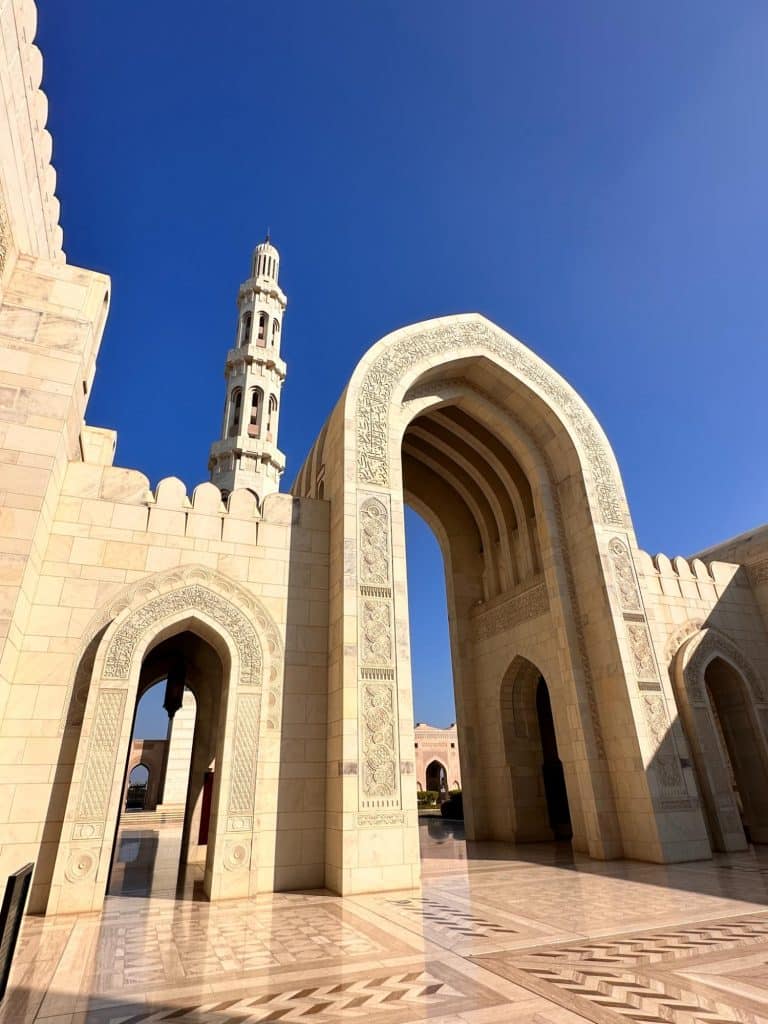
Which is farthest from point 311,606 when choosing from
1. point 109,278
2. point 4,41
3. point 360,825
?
point 4,41

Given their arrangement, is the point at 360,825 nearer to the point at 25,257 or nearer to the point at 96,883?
the point at 96,883

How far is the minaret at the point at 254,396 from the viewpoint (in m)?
20.9

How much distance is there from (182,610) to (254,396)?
15948 millimetres

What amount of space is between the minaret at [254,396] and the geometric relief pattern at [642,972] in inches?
648

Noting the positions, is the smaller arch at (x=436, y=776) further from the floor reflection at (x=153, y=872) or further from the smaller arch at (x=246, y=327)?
the smaller arch at (x=246, y=327)

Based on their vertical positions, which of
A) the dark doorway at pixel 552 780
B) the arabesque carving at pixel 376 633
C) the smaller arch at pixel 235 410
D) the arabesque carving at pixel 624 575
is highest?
the smaller arch at pixel 235 410

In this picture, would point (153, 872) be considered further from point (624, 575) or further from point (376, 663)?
point (624, 575)

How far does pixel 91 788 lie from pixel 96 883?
0.93m

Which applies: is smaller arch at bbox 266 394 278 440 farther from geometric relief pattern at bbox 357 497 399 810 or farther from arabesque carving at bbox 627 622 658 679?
A: arabesque carving at bbox 627 622 658 679

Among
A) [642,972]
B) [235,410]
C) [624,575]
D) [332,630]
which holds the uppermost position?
[235,410]

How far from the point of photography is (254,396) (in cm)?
2228

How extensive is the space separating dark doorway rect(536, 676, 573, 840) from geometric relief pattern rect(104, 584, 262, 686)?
6830mm

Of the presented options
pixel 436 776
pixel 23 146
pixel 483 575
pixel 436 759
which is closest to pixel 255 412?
pixel 483 575

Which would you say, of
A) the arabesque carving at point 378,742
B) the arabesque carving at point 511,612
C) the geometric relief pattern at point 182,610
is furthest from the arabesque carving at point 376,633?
the arabesque carving at point 511,612
